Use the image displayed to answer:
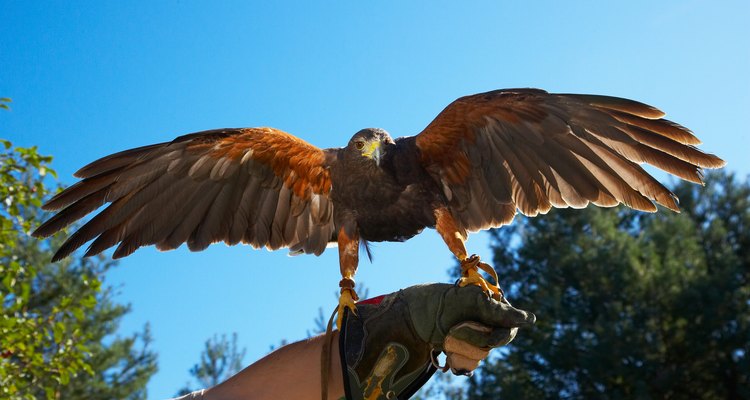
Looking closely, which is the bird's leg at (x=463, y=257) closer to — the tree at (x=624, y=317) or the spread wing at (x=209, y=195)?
the spread wing at (x=209, y=195)

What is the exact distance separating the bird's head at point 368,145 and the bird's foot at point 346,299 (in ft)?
3.28

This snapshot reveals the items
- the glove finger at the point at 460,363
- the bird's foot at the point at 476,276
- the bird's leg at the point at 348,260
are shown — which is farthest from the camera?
the bird's leg at the point at 348,260

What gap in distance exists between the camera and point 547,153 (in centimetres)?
472

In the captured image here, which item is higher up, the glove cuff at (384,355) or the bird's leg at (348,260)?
the bird's leg at (348,260)

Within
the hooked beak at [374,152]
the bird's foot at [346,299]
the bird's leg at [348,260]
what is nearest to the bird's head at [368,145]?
the hooked beak at [374,152]

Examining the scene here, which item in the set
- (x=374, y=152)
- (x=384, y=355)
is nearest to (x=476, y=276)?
(x=384, y=355)

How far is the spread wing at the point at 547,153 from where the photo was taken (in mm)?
4496

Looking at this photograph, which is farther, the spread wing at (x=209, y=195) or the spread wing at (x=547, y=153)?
the spread wing at (x=209, y=195)

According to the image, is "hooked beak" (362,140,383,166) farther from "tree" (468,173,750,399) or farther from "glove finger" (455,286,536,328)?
"tree" (468,173,750,399)

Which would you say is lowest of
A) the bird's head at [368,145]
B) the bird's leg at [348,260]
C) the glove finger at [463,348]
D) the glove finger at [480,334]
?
the glove finger at [463,348]

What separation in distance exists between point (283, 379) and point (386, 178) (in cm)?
201

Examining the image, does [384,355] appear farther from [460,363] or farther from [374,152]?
[374,152]

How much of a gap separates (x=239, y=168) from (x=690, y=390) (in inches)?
824

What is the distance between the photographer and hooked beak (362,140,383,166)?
4.79 metres
